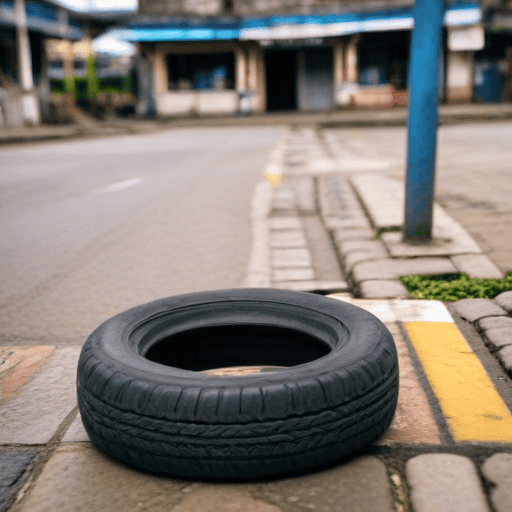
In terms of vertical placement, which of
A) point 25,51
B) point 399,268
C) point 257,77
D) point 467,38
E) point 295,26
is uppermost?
point 295,26

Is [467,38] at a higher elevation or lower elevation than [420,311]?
higher

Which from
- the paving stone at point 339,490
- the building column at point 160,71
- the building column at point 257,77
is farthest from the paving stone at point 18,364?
the building column at point 160,71

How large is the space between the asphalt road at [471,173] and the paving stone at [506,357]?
1.27 metres

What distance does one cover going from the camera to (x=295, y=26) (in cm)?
2645

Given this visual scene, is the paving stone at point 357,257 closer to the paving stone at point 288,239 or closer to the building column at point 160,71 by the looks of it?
the paving stone at point 288,239

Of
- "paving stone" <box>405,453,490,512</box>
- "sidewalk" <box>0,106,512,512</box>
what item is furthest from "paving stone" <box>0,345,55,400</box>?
"paving stone" <box>405,453,490,512</box>

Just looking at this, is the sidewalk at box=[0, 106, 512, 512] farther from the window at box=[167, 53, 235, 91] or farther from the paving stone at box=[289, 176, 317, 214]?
the window at box=[167, 53, 235, 91]

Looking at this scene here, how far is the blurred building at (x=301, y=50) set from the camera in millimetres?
26047

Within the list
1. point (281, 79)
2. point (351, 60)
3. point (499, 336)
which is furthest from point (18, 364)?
point (281, 79)

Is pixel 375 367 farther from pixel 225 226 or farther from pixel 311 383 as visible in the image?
pixel 225 226

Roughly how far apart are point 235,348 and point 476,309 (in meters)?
1.27

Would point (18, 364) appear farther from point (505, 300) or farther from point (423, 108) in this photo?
point (423, 108)

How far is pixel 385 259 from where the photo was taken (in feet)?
12.7

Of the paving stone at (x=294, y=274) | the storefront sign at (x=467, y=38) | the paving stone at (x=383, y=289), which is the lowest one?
the paving stone at (x=294, y=274)
